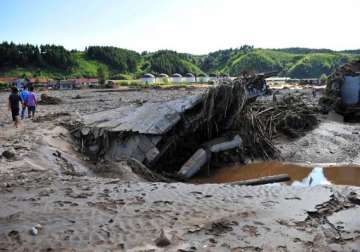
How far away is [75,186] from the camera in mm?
8062

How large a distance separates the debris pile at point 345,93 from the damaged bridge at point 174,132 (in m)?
10.5

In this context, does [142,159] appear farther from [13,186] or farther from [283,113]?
[283,113]

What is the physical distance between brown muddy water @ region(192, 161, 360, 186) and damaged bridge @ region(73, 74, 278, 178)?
1.91 ft

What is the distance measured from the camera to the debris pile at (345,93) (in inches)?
918

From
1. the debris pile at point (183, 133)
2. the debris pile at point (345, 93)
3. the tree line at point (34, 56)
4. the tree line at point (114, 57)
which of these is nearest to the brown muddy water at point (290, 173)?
the debris pile at point (183, 133)

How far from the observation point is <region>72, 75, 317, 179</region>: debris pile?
43.1ft

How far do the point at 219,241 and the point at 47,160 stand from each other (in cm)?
643

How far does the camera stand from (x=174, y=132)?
45.3 feet

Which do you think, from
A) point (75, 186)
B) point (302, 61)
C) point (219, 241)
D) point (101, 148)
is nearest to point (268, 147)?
point (101, 148)

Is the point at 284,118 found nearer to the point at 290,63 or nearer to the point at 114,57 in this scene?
the point at 114,57

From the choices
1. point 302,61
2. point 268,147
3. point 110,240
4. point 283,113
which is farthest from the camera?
point 302,61

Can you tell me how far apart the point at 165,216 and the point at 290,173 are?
7504 millimetres

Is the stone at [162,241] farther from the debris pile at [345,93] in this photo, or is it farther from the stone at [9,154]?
the debris pile at [345,93]

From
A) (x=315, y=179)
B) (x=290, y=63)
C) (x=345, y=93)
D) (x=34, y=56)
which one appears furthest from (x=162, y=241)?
(x=290, y=63)
